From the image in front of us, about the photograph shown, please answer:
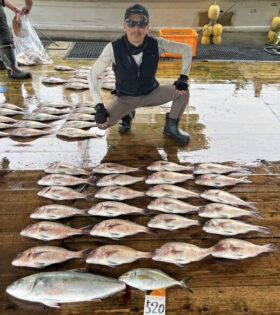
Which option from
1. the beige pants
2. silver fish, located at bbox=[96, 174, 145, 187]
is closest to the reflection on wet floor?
the beige pants

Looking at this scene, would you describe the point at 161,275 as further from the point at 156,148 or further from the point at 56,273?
the point at 156,148

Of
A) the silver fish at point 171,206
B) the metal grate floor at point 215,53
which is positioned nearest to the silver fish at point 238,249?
the silver fish at point 171,206

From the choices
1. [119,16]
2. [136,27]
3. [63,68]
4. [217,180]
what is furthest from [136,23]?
[119,16]

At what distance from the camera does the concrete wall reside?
24.9ft

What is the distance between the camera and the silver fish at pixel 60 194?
8.86ft

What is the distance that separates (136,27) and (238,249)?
1.95 metres

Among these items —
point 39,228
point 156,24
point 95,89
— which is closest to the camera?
point 39,228

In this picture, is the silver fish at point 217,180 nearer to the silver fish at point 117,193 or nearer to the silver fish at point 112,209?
the silver fish at point 117,193

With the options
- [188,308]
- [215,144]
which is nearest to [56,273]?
[188,308]

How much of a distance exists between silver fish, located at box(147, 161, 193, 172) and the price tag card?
1.27m

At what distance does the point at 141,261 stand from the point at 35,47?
15.3 ft

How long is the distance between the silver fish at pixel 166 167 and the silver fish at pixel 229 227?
735 mm

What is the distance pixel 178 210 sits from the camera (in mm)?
2557

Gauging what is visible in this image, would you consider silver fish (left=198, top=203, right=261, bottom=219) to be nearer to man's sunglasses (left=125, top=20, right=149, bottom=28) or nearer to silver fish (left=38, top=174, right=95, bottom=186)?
silver fish (left=38, top=174, right=95, bottom=186)
